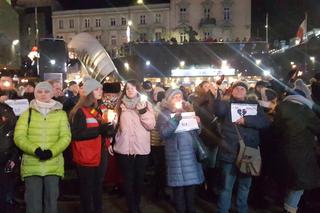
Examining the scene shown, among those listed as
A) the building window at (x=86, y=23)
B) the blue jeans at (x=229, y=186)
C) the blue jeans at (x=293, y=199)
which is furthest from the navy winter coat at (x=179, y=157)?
the building window at (x=86, y=23)

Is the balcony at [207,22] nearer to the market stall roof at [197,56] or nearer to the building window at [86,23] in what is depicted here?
the building window at [86,23]

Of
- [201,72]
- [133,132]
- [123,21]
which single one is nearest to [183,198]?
[133,132]

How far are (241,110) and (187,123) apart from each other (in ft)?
2.55

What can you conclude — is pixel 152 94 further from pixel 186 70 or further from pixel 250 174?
pixel 186 70

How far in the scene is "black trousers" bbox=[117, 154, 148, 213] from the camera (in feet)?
24.1

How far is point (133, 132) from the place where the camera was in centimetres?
738

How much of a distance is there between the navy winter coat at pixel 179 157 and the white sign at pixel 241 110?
0.63m

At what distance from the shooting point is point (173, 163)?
6.78 metres

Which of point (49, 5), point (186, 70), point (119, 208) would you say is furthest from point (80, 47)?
point (49, 5)

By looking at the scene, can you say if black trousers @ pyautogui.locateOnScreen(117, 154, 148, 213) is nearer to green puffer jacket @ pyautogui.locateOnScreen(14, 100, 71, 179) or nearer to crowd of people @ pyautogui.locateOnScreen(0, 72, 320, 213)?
crowd of people @ pyautogui.locateOnScreen(0, 72, 320, 213)

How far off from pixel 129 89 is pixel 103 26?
80872 mm

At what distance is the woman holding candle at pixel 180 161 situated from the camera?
22.0 feet

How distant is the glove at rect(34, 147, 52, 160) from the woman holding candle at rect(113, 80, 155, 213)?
154 cm

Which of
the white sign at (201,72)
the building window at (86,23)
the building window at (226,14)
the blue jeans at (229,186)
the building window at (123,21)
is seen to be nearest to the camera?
the blue jeans at (229,186)
